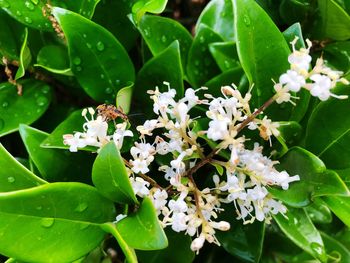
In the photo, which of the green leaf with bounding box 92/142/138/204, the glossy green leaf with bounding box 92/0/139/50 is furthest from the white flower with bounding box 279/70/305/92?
the glossy green leaf with bounding box 92/0/139/50

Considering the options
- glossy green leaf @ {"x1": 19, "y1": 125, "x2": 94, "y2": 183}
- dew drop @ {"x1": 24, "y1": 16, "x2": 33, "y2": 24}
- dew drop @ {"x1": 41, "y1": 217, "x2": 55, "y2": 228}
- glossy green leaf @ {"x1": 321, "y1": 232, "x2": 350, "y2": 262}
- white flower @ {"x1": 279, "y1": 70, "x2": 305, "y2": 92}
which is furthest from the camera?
glossy green leaf @ {"x1": 321, "y1": 232, "x2": 350, "y2": 262}

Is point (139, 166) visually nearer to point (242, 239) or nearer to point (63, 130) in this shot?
point (63, 130)

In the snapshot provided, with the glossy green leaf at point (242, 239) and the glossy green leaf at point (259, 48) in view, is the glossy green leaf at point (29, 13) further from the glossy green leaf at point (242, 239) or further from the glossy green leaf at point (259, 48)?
the glossy green leaf at point (242, 239)

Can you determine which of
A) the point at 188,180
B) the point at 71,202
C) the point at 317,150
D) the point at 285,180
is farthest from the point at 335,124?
the point at 71,202

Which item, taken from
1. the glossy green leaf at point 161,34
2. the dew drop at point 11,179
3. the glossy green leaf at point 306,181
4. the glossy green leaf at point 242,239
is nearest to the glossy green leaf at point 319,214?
the glossy green leaf at point 242,239

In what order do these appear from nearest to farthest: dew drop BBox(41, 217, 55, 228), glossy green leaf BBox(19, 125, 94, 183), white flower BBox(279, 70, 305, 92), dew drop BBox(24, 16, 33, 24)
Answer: white flower BBox(279, 70, 305, 92)
dew drop BBox(41, 217, 55, 228)
glossy green leaf BBox(19, 125, 94, 183)
dew drop BBox(24, 16, 33, 24)

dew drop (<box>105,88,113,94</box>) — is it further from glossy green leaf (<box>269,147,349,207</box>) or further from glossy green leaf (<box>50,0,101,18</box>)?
glossy green leaf (<box>269,147,349,207</box>)
